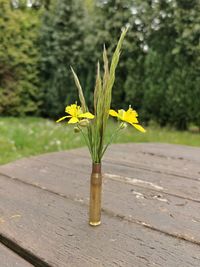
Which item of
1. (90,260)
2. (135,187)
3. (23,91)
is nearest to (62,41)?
(23,91)

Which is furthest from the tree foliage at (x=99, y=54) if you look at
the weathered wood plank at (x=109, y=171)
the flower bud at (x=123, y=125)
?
the flower bud at (x=123, y=125)

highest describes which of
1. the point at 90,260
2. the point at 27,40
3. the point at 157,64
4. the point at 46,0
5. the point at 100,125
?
the point at 46,0

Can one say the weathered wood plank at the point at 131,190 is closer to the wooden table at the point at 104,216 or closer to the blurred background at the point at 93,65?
the wooden table at the point at 104,216

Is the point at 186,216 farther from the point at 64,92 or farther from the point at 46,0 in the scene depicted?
the point at 46,0

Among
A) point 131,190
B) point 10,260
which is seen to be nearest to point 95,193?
point 10,260

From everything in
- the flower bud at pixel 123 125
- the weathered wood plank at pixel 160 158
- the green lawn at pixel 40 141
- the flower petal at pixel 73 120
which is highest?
the flower petal at pixel 73 120

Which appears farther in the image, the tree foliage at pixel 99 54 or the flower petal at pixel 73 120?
the tree foliage at pixel 99 54

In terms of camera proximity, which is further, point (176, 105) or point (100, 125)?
point (176, 105)
